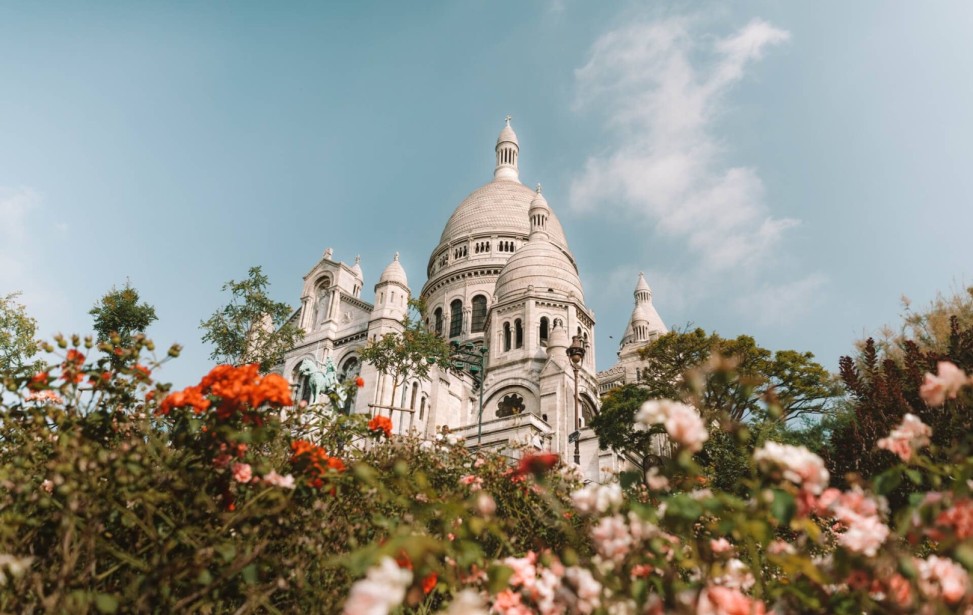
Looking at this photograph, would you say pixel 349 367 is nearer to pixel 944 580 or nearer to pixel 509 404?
pixel 509 404

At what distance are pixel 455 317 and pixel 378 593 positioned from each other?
4458cm

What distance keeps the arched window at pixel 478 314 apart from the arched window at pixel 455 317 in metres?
1.05

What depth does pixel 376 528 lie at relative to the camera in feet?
16.5

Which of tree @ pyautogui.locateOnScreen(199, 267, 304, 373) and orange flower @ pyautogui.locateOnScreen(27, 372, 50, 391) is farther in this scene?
tree @ pyautogui.locateOnScreen(199, 267, 304, 373)

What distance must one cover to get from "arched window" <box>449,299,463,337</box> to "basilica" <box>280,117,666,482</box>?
0.10m

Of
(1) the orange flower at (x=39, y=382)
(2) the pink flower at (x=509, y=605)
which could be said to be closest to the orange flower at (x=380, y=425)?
(1) the orange flower at (x=39, y=382)

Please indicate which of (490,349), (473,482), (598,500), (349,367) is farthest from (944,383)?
(490,349)

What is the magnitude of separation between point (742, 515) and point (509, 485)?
11.4 feet

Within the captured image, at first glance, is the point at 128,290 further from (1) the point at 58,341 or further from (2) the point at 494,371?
(1) the point at 58,341

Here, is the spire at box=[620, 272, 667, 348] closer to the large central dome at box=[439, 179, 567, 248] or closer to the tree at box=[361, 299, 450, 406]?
the large central dome at box=[439, 179, 567, 248]

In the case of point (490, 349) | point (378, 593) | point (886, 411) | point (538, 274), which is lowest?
point (378, 593)

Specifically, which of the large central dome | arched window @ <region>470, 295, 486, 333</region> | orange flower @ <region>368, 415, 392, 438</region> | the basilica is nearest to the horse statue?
the basilica

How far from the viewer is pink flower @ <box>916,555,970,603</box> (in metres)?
2.32

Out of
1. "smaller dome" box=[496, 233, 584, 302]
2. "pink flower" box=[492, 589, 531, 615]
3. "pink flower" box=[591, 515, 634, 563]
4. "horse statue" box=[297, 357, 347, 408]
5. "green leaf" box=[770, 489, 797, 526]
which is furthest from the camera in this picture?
"smaller dome" box=[496, 233, 584, 302]
